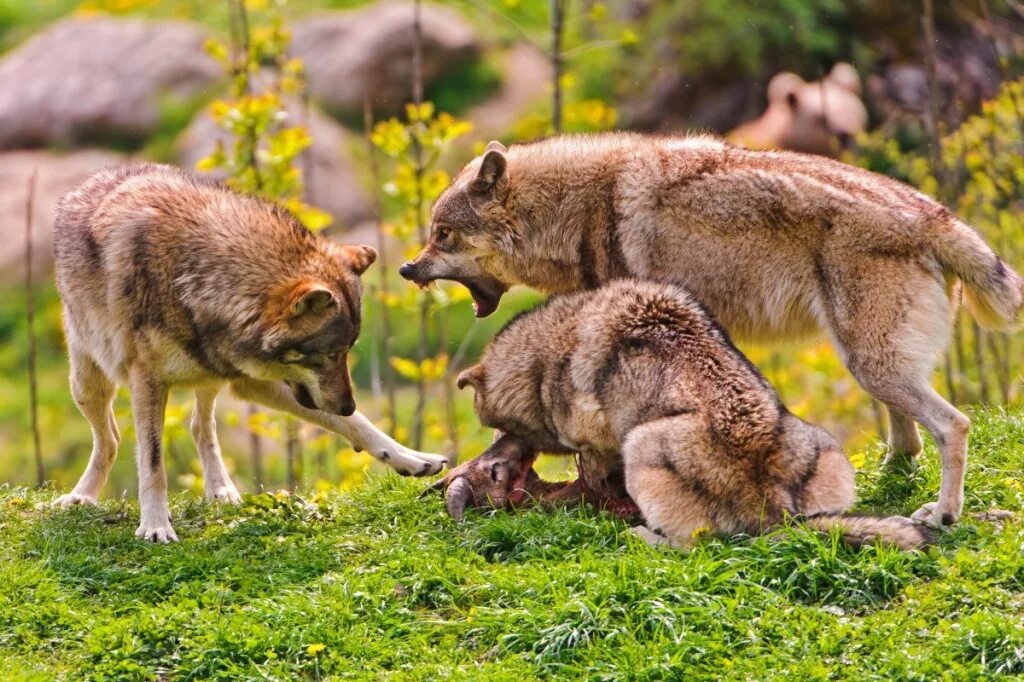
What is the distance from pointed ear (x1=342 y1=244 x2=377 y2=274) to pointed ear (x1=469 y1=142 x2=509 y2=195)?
0.81 m

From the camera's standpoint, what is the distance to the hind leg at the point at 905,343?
6480 mm

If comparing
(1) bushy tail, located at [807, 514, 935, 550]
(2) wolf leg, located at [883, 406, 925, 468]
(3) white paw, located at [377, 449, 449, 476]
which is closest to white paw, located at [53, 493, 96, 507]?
(3) white paw, located at [377, 449, 449, 476]

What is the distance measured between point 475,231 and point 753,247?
6.13ft

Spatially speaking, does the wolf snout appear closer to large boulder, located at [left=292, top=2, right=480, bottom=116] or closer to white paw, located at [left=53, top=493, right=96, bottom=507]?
white paw, located at [left=53, top=493, right=96, bottom=507]

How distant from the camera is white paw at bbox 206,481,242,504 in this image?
8.15 meters

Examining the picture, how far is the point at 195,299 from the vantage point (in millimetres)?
7262

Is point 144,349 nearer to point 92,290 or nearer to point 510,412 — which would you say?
point 92,290

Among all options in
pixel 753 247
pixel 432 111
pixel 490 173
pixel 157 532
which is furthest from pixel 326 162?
pixel 753 247

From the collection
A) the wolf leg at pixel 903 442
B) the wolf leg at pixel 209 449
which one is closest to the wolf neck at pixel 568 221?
the wolf leg at pixel 903 442

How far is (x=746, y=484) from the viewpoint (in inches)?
247

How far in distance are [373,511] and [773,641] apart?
2765 mm

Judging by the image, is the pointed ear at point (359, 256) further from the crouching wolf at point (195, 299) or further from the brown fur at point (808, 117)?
the brown fur at point (808, 117)

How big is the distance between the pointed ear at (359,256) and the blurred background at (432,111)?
9.36ft

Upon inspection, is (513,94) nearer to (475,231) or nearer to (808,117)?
(808,117)
